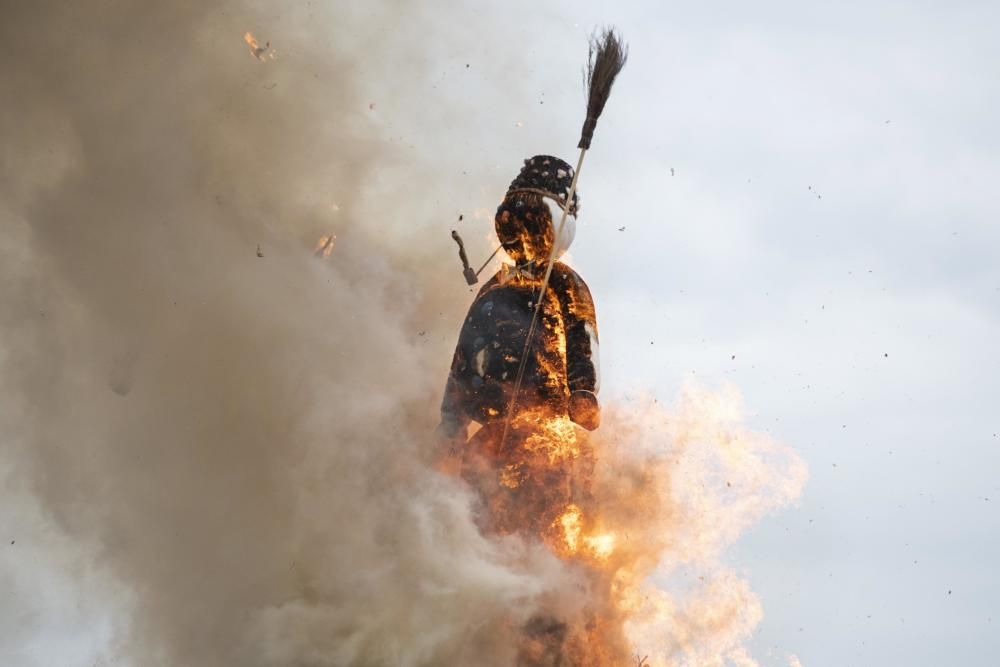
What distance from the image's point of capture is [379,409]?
25.3ft

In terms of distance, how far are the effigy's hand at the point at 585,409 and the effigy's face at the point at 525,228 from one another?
3.25ft

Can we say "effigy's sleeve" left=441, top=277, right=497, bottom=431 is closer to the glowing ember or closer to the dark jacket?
the dark jacket

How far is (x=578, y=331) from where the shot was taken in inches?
271

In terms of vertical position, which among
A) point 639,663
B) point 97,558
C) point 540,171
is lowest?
point 639,663

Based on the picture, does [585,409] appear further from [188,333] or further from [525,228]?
[188,333]

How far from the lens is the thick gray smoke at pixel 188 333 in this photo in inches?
293

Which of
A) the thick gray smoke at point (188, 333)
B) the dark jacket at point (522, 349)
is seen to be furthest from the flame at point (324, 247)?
the dark jacket at point (522, 349)

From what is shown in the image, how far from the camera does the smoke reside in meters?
7.42

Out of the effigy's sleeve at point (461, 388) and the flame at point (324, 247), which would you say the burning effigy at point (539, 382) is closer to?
the effigy's sleeve at point (461, 388)

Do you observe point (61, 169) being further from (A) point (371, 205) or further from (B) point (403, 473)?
(B) point (403, 473)

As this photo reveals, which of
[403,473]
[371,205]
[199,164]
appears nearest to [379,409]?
[403,473]

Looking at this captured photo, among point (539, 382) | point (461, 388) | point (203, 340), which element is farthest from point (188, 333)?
point (539, 382)

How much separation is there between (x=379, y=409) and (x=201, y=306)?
1.55 metres

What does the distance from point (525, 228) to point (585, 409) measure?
1.28m
